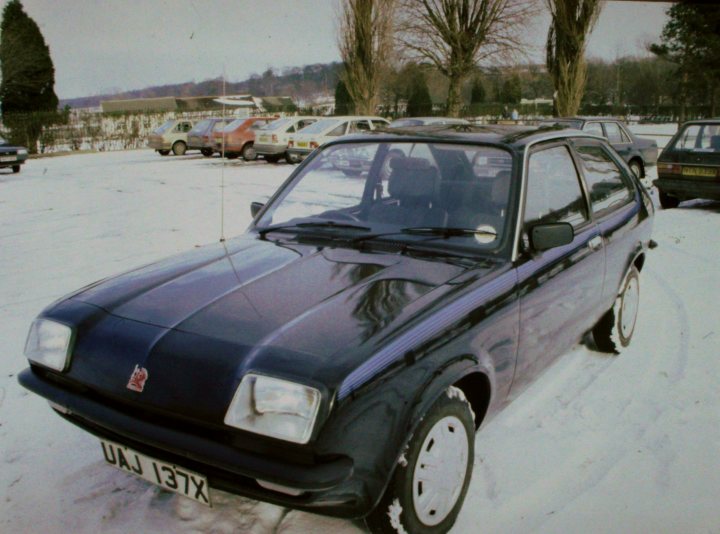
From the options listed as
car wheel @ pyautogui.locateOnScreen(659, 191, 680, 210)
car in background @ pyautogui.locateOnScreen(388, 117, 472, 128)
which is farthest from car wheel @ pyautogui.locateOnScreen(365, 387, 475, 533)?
car wheel @ pyautogui.locateOnScreen(659, 191, 680, 210)

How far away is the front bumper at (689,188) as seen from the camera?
31.0 feet

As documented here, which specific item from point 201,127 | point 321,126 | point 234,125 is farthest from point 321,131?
point 201,127

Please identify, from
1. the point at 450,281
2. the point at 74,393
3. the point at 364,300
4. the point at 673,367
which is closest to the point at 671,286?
the point at 673,367

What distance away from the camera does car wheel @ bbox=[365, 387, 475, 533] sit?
2.10 meters

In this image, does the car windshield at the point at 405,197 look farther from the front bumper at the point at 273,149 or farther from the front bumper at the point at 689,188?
the front bumper at the point at 273,149

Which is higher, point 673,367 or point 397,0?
point 397,0

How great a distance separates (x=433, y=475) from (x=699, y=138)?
957cm

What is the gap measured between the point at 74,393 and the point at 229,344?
2.37 ft

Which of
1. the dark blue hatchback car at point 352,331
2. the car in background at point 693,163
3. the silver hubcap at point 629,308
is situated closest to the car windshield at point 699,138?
the car in background at point 693,163

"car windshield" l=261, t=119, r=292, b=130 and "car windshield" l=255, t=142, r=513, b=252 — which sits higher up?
"car windshield" l=261, t=119, r=292, b=130

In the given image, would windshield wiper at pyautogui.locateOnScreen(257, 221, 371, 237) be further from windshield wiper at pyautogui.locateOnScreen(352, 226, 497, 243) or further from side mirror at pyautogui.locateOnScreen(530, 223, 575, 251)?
side mirror at pyautogui.locateOnScreen(530, 223, 575, 251)

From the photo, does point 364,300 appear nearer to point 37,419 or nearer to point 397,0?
point 37,419

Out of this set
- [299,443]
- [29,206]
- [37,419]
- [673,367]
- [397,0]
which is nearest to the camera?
[299,443]

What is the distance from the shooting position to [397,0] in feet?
95.9
